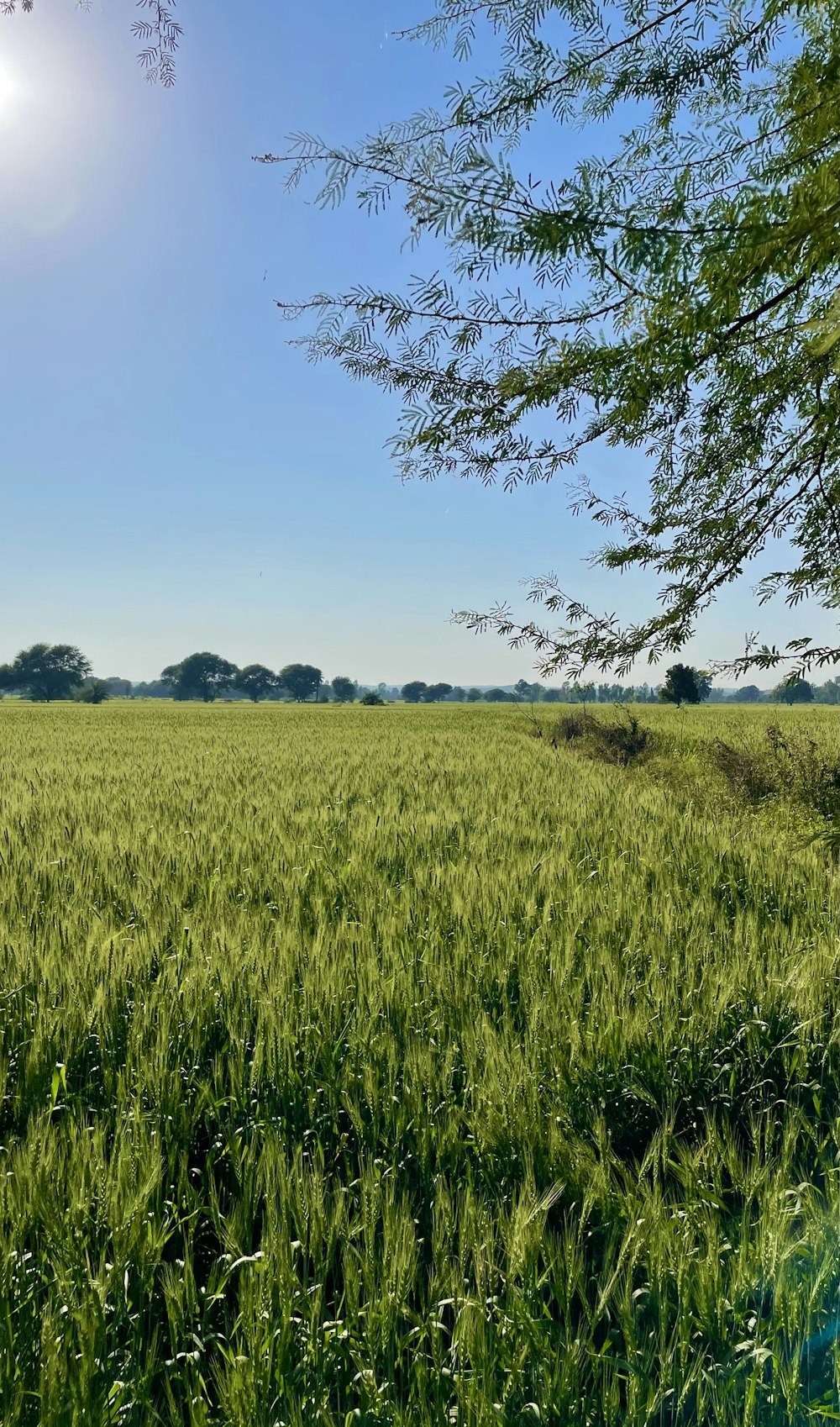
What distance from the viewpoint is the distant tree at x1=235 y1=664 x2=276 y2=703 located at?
145 meters

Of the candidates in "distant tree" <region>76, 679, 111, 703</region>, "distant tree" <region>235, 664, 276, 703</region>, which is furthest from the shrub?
"distant tree" <region>235, 664, 276, 703</region>

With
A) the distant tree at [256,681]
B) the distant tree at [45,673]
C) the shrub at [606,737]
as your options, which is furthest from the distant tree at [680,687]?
the distant tree at [256,681]

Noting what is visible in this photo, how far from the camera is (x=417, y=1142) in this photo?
7.94 ft

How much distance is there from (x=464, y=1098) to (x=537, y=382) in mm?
2932

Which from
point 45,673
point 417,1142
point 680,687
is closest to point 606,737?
point 680,687

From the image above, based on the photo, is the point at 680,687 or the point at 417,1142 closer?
the point at 417,1142

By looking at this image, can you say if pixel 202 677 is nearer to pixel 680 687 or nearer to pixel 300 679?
pixel 300 679

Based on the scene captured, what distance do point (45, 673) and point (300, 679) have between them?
49.2 m

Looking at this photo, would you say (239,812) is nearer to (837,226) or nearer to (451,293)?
(451,293)

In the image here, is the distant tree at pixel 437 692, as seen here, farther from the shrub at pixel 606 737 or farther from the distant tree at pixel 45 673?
the shrub at pixel 606 737

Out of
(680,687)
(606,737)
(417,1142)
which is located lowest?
(417,1142)

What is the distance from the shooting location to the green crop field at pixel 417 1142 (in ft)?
5.24

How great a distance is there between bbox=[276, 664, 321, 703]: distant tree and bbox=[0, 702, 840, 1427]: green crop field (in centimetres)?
14640

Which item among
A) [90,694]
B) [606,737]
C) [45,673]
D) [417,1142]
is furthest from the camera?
[45,673]
